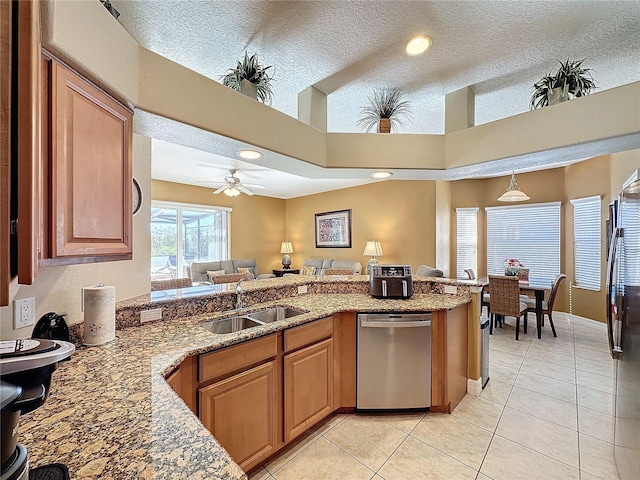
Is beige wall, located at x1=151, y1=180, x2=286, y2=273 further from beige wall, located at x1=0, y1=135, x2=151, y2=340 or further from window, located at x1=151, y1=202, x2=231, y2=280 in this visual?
beige wall, located at x1=0, y1=135, x2=151, y2=340

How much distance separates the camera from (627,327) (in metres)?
1.54

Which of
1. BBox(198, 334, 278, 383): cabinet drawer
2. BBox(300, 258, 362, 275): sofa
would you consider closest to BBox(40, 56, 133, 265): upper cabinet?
BBox(198, 334, 278, 383): cabinet drawer

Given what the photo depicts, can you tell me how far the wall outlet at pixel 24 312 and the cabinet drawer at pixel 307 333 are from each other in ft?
4.10

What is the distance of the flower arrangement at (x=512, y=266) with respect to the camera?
459cm

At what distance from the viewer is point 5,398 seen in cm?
49

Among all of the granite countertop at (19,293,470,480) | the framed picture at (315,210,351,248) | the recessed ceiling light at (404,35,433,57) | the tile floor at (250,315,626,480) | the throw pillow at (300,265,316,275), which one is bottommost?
the tile floor at (250,315,626,480)

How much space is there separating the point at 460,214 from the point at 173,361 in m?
6.17

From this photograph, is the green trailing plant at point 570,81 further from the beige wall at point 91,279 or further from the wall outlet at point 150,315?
the wall outlet at point 150,315

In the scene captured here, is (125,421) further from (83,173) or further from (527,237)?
(527,237)

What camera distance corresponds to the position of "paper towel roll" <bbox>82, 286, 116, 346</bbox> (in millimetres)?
1408

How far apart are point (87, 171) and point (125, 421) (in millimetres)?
966

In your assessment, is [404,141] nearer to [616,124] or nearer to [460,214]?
[616,124]

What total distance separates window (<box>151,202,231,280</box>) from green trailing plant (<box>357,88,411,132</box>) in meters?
4.87

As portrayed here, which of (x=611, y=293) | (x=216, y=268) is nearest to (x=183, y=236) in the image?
(x=216, y=268)
